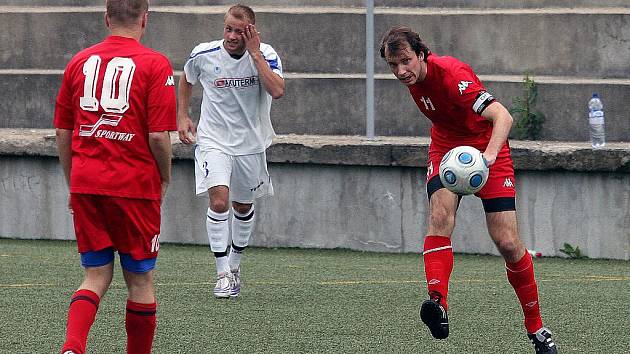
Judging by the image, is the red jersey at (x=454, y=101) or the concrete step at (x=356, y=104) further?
the concrete step at (x=356, y=104)

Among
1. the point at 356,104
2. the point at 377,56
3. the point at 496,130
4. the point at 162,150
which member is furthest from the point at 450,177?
the point at 377,56

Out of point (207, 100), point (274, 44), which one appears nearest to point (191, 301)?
point (207, 100)

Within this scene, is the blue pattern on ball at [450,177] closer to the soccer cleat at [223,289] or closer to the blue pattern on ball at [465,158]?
the blue pattern on ball at [465,158]

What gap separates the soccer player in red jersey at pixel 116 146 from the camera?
525 centimetres

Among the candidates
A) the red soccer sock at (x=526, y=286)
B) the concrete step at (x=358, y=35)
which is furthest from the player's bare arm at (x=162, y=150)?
the concrete step at (x=358, y=35)

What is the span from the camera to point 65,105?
5.37m

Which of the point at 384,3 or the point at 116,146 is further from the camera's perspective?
the point at 384,3

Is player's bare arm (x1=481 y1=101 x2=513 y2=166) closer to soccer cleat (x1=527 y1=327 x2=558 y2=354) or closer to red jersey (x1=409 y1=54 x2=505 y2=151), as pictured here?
red jersey (x1=409 y1=54 x2=505 y2=151)

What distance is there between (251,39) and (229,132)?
71 cm

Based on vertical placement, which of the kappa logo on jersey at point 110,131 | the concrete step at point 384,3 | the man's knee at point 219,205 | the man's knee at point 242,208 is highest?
the concrete step at point 384,3

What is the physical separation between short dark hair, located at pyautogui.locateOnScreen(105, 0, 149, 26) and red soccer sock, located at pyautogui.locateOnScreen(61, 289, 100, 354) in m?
1.09

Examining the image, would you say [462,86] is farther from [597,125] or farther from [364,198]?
[597,125]

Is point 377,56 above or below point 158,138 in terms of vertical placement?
above

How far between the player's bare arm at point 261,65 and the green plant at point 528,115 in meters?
4.49
